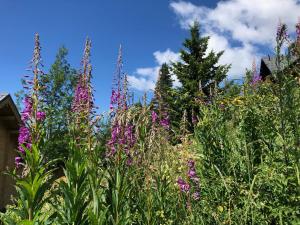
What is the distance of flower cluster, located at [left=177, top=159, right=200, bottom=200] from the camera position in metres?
4.88

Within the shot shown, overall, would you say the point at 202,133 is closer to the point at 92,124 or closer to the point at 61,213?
the point at 92,124

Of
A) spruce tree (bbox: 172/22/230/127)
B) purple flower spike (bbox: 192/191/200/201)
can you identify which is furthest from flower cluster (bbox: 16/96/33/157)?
spruce tree (bbox: 172/22/230/127)

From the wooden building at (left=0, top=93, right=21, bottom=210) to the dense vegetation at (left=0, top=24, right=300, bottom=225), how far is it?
15.7m

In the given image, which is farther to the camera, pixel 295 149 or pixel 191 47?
pixel 191 47

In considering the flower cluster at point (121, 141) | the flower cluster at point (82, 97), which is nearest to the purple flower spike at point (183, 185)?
the flower cluster at point (121, 141)

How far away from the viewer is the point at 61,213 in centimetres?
462

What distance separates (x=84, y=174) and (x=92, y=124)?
0.58 metres

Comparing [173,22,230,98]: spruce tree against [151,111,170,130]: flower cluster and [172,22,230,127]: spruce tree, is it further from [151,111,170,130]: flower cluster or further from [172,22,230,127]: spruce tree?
[151,111,170,130]: flower cluster

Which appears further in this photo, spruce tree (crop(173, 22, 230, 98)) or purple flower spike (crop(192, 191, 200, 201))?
spruce tree (crop(173, 22, 230, 98))

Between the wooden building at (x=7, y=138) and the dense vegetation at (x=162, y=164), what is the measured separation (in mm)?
15688

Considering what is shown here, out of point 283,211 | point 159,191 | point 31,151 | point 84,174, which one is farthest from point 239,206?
point 31,151

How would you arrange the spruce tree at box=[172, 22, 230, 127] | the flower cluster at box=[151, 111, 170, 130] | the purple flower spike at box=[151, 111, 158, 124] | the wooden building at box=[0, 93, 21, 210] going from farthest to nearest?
the spruce tree at box=[172, 22, 230, 127] < the wooden building at box=[0, 93, 21, 210] < the flower cluster at box=[151, 111, 170, 130] < the purple flower spike at box=[151, 111, 158, 124]

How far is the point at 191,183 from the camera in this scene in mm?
4992

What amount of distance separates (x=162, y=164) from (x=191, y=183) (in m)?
0.43
